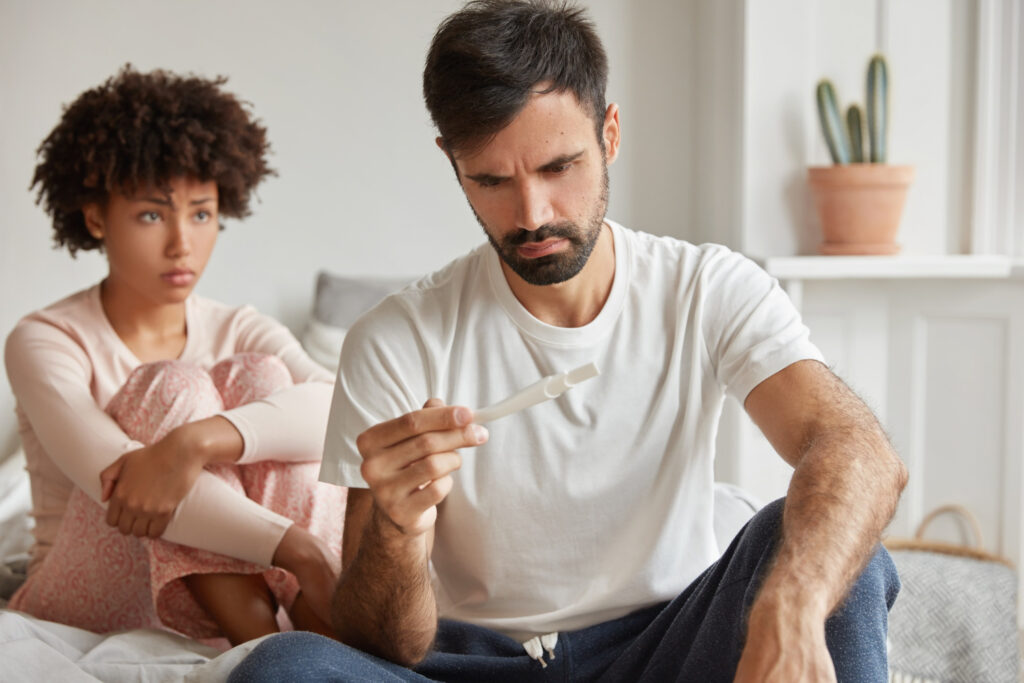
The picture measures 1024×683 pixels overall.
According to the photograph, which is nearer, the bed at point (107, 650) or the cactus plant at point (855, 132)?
the bed at point (107, 650)

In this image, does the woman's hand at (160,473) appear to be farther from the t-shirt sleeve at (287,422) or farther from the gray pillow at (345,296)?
the gray pillow at (345,296)

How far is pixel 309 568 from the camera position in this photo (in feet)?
4.78

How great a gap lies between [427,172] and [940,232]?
51.5 inches

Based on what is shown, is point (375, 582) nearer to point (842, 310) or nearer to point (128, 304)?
point (128, 304)

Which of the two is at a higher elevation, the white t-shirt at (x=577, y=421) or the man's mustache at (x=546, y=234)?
the man's mustache at (x=546, y=234)

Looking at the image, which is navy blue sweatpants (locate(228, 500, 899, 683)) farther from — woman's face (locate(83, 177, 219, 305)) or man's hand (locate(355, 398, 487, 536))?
woman's face (locate(83, 177, 219, 305))

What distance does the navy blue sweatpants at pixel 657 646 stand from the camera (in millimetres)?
992

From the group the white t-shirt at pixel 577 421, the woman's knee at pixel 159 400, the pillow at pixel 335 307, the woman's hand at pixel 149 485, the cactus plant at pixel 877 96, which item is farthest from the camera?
the pillow at pixel 335 307

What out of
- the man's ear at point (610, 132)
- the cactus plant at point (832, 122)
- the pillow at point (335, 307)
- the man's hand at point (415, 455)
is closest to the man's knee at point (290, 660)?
the man's hand at point (415, 455)

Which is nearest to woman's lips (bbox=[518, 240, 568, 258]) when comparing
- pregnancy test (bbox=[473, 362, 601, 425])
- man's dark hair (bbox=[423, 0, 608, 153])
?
man's dark hair (bbox=[423, 0, 608, 153])

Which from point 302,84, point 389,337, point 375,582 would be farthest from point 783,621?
point 302,84

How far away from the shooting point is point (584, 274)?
130cm

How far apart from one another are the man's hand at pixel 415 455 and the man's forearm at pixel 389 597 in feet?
0.21

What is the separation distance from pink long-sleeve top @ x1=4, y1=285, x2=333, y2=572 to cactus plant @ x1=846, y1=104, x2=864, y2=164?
139cm
